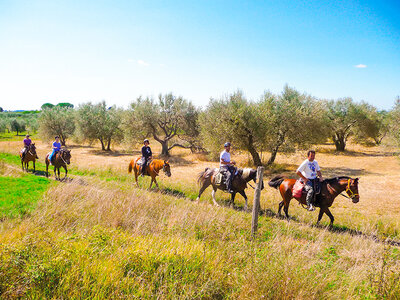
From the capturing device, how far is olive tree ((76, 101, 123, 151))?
35.3 metres

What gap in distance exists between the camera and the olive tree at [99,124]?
116 feet

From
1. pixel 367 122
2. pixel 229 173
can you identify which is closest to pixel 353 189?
pixel 229 173

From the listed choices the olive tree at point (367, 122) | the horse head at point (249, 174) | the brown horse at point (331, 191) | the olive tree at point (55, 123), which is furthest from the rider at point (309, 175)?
the olive tree at point (55, 123)

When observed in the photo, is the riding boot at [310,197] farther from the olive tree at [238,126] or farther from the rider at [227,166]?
the olive tree at [238,126]

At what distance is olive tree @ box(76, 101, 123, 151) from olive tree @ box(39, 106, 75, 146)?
248 inches

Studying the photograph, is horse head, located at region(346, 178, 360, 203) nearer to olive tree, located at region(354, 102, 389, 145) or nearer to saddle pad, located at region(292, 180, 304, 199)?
saddle pad, located at region(292, 180, 304, 199)

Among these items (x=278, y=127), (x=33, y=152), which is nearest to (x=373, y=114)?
(x=278, y=127)

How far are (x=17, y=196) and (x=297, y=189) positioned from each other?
1136 cm

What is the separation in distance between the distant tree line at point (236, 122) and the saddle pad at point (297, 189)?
37.6ft

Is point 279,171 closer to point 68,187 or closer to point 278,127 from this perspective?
point 278,127

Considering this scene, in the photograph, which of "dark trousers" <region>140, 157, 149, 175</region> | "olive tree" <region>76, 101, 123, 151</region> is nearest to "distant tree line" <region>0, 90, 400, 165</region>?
"olive tree" <region>76, 101, 123, 151</region>

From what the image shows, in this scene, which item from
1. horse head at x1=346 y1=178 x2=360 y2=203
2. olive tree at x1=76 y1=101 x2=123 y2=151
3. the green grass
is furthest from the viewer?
olive tree at x1=76 y1=101 x2=123 y2=151

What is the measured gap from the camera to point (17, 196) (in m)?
8.32

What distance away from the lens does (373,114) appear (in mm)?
34812
